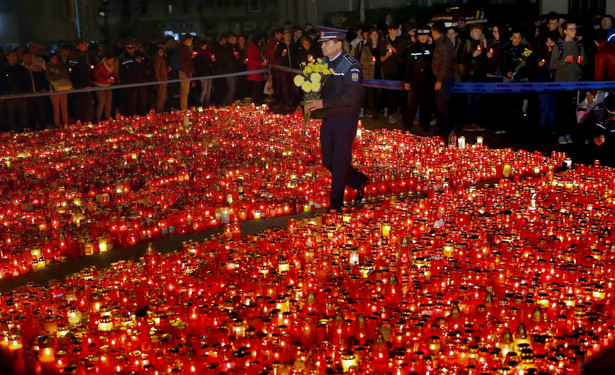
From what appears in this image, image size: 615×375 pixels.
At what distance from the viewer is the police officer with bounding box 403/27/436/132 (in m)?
14.6

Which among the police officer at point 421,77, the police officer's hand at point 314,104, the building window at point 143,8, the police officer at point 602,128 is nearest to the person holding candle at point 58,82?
the police officer at point 421,77

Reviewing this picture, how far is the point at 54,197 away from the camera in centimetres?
1079

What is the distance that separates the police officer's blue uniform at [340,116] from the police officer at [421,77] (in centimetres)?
556

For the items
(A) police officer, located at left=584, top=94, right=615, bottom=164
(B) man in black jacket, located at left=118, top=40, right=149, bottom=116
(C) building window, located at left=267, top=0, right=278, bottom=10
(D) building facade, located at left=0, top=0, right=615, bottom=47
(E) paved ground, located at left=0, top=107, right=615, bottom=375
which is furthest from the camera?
(C) building window, located at left=267, top=0, right=278, bottom=10

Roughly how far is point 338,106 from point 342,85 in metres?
0.22

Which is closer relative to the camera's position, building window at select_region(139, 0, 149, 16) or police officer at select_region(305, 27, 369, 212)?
police officer at select_region(305, 27, 369, 212)

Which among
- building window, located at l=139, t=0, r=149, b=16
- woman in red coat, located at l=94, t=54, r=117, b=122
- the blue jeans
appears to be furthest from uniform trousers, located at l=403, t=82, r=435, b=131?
building window, located at l=139, t=0, r=149, b=16

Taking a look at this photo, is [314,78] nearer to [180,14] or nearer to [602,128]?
[602,128]

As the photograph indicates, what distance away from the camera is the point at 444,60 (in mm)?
13930

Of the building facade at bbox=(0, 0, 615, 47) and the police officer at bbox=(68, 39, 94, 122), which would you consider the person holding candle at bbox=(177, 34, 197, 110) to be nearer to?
the police officer at bbox=(68, 39, 94, 122)

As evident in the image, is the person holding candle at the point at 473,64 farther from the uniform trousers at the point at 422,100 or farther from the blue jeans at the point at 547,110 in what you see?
the blue jeans at the point at 547,110

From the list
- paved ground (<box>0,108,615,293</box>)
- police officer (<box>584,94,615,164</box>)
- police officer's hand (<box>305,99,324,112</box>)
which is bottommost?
paved ground (<box>0,108,615,293</box>)

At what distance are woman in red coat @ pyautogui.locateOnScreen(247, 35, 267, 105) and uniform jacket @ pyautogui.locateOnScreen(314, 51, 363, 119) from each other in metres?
11.6

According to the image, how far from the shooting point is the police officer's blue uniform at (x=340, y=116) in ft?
29.6
